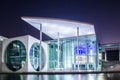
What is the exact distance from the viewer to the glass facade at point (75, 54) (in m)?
45.5

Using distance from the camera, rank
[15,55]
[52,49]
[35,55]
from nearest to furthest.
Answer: [15,55], [35,55], [52,49]

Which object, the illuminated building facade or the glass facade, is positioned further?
the glass facade

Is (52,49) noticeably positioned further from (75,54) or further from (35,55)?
(35,55)

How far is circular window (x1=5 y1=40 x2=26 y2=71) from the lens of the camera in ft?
103

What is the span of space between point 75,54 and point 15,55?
17304 mm

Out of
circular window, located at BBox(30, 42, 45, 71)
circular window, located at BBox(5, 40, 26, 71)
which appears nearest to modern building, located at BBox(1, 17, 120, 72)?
circular window, located at BBox(30, 42, 45, 71)

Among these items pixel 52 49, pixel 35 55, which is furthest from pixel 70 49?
pixel 35 55

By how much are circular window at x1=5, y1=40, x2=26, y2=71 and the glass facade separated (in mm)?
12670

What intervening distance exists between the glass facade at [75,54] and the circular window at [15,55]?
12670mm

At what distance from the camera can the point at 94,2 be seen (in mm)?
22609

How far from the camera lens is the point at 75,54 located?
47.4 m

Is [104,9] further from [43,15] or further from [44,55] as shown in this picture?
[44,55]

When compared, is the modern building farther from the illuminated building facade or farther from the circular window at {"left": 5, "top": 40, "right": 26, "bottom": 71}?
the circular window at {"left": 5, "top": 40, "right": 26, "bottom": 71}

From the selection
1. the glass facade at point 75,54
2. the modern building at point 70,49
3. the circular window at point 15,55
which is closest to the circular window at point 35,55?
the modern building at point 70,49
